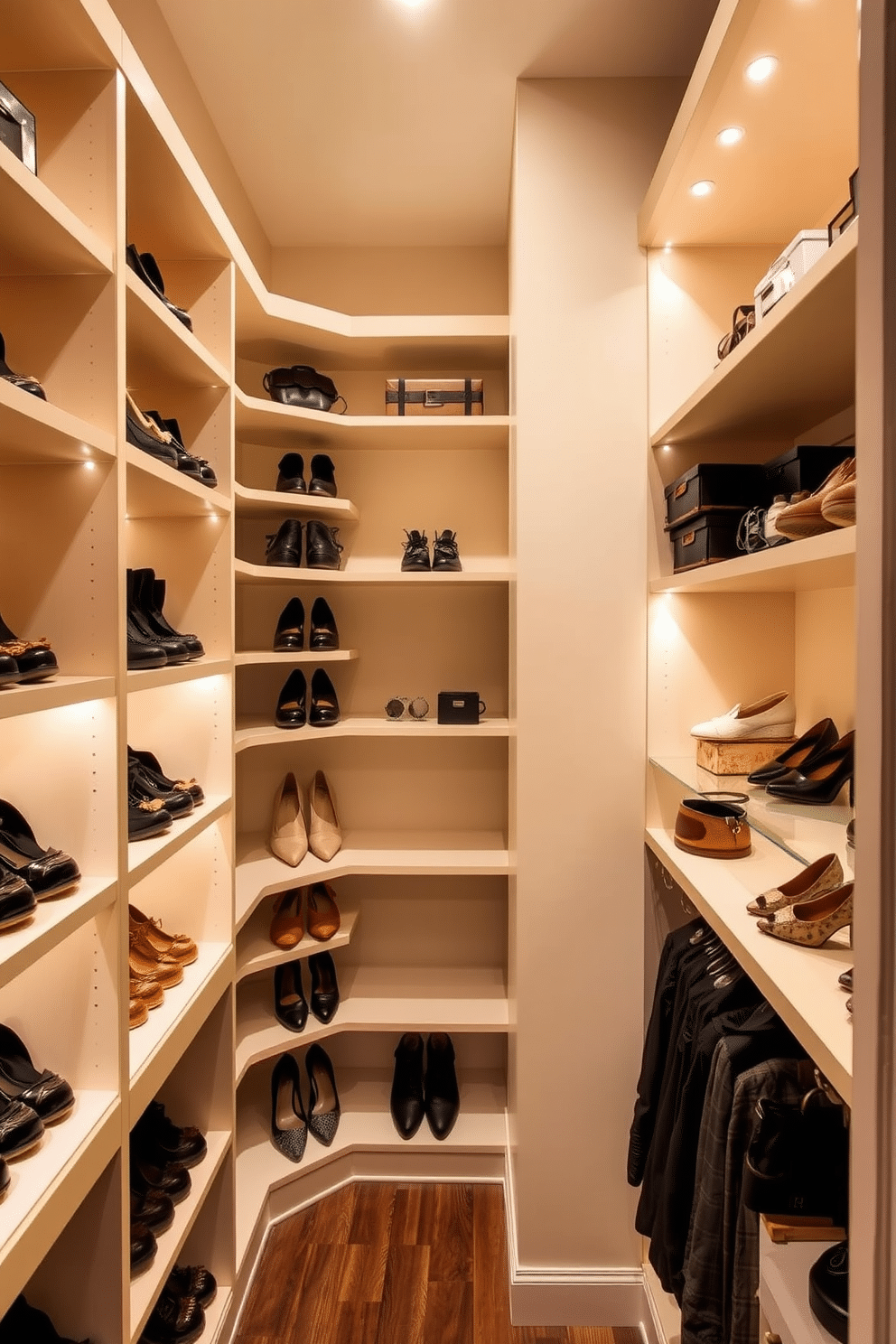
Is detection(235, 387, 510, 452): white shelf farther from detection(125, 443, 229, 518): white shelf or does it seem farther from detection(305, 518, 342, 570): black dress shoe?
detection(125, 443, 229, 518): white shelf

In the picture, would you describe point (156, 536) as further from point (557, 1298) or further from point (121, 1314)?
point (557, 1298)

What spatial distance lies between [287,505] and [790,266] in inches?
55.9

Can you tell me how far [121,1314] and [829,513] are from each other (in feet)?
5.06

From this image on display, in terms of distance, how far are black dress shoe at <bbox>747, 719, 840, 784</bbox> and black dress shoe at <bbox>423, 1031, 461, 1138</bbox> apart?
1.32 meters

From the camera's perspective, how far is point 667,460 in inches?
74.8

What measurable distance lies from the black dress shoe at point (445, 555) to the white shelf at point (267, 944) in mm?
1130

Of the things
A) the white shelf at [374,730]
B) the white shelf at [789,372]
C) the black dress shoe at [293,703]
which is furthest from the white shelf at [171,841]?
the white shelf at [789,372]

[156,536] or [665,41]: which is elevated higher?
[665,41]

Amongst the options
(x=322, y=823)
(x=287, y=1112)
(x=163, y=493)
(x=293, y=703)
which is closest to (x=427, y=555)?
(x=293, y=703)

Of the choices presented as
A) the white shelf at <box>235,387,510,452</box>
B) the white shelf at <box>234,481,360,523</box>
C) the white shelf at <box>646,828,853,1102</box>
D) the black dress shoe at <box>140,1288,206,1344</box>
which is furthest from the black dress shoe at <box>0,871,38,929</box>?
the white shelf at <box>235,387,510,452</box>

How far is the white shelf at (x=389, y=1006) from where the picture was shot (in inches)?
88.7

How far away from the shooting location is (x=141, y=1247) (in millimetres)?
1421

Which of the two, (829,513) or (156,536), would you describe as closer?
(829,513)

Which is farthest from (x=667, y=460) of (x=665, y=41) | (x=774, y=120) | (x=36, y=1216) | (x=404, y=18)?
(x=36, y=1216)
